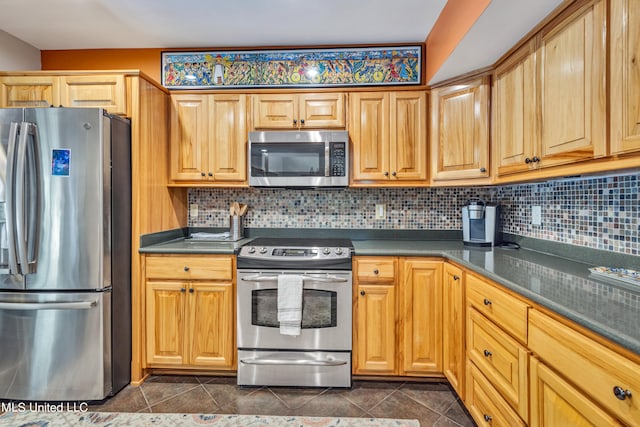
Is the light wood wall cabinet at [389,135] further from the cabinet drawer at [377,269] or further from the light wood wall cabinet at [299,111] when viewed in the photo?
the cabinet drawer at [377,269]

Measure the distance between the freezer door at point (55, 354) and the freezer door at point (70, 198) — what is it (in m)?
0.17

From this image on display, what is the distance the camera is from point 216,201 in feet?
9.29

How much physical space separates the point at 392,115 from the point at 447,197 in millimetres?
841

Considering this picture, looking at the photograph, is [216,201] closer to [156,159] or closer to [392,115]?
[156,159]

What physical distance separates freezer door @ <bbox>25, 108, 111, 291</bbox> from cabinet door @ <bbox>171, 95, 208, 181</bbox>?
598 millimetres

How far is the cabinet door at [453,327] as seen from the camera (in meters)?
1.87

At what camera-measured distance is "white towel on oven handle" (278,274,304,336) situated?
81.7 inches

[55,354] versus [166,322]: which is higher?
[166,322]

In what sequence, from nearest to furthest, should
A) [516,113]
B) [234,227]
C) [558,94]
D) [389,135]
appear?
[558,94] < [516,113] < [389,135] < [234,227]

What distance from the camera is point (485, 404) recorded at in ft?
5.22

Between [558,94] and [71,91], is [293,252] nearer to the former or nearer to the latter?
[558,94]

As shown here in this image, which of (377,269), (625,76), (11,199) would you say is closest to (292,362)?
(377,269)

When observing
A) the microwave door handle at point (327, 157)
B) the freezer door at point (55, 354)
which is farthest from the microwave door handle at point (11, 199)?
the microwave door handle at point (327, 157)

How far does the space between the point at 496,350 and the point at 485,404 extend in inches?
13.1
